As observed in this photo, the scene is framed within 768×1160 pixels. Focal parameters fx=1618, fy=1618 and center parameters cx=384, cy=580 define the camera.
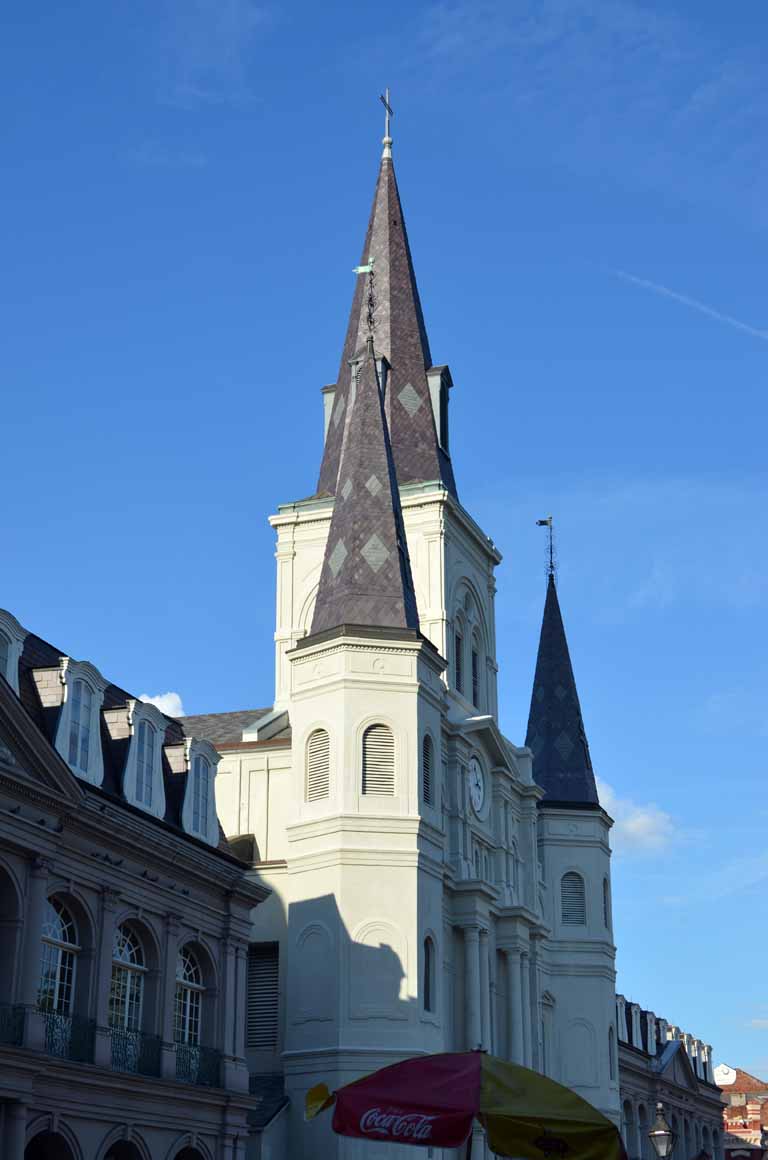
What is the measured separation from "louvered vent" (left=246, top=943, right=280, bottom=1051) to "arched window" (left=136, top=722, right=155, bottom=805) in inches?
508

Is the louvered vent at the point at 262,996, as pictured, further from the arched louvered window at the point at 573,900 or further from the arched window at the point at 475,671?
the arched louvered window at the point at 573,900

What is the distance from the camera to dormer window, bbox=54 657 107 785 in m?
30.9

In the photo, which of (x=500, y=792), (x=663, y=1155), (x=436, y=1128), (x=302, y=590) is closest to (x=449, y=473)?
(x=302, y=590)

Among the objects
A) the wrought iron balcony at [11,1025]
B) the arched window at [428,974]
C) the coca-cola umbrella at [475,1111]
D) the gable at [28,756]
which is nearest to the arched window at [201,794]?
the gable at [28,756]

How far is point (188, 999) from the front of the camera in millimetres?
34469

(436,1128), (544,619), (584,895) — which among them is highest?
(544,619)

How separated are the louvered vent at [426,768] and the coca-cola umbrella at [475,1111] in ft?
104

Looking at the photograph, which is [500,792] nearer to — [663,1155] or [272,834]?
[272,834]

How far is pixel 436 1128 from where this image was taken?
13281 mm

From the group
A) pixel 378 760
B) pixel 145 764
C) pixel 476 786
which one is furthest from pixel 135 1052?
pixel 476 786

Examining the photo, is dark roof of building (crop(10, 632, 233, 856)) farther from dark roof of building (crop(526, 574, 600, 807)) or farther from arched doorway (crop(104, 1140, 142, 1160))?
dark roof of building (crop(526, 574, 600, 807))

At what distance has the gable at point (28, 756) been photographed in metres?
27.2

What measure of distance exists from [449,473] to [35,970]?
33112mm

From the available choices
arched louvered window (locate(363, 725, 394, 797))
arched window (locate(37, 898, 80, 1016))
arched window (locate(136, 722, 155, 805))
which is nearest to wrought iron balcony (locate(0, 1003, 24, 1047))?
arched window (locate(37, 898, 80, 1016))
